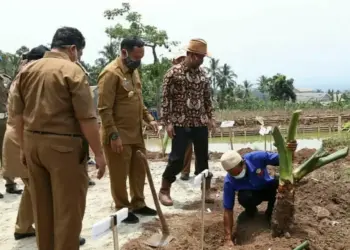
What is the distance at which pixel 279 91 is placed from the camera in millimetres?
44156

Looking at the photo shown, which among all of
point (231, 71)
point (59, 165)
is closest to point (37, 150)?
point (59, 165)

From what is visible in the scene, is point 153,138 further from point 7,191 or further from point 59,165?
point 59,165

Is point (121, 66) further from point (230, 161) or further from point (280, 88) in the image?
point (280, 88)

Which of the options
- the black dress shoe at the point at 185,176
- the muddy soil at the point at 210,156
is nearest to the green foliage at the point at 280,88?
the muddy soil at the point at 210,156

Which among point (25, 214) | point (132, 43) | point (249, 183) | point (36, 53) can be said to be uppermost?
point (132, 43)

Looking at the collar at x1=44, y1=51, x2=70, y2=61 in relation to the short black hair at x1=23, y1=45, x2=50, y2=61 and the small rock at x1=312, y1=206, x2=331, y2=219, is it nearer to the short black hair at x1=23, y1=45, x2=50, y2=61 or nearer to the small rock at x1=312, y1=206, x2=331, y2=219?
the short black hair at x1=23, y1=45, x2=50, y2=61

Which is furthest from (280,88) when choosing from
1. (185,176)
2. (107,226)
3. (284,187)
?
(107,226)

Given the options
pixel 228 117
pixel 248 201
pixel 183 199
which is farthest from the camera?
pixel 228 117

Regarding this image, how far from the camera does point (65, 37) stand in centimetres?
320

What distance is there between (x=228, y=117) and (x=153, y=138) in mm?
8289

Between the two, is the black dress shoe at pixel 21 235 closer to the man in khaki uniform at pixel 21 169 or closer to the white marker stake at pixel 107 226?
the man in khaki uniform at pixel 21 169

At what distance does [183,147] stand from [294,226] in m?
1.66

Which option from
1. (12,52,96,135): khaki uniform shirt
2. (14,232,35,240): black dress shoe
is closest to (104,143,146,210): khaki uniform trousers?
(14,232,35,240): black dress shoe

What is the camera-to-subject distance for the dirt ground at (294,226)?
3866 millimetres
